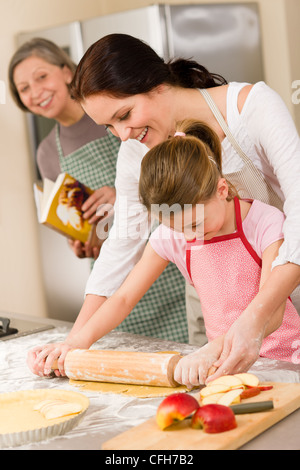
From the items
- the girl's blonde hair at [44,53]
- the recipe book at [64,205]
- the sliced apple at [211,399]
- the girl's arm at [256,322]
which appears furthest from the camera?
the girl's blonde hair at [44,53]

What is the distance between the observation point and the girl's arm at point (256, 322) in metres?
1.15

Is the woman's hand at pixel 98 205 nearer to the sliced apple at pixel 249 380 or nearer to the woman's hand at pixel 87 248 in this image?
the woman's hand at pixel 87 248

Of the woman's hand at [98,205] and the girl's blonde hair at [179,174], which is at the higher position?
the girl's blonde hair at [179,174]

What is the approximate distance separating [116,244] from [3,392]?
0.53 meters

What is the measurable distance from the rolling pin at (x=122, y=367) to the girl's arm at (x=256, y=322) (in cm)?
11

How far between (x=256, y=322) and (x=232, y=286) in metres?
0.32

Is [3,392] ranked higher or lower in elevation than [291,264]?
lower

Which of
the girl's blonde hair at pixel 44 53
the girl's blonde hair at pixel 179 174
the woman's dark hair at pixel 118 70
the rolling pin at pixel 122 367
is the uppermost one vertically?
the girl's blonde hair at pixel 44 53

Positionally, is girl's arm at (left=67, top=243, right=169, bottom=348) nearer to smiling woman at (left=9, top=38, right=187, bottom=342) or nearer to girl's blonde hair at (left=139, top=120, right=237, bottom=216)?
girl's blonde hair at (left=139, top=120, right=237, bottom=216)

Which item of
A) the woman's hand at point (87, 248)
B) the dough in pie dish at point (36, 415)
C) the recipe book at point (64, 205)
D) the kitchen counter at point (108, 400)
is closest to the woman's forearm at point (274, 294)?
the kitchen counter at point (108, 400)
